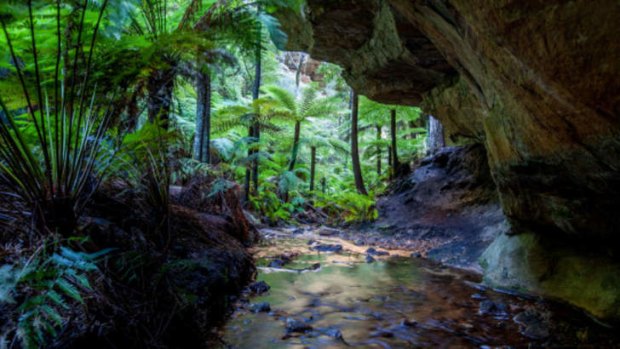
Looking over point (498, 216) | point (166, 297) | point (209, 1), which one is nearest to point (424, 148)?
point (498, 216)

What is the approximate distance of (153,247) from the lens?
2145 mm

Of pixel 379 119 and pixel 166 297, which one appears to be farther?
pixel 379 119

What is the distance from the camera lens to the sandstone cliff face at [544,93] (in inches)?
74.0

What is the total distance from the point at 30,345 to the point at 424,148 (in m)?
12.8

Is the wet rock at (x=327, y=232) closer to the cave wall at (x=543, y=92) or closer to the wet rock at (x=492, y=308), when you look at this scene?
the cave wall at (x=543, y=92)

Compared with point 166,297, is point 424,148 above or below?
above

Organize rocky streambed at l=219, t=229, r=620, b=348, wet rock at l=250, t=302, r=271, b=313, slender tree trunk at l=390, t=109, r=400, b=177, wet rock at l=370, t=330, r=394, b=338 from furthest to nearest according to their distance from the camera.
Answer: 1. slender tree trunk at l=390, t=109, r=400, b=177
2. wet rock at l=250, t=302, r=271, b=313
3. wet rock at l=370, t=330, r=394, b=338
4. rocky streambed at l=219, t=229, r=620, b=348

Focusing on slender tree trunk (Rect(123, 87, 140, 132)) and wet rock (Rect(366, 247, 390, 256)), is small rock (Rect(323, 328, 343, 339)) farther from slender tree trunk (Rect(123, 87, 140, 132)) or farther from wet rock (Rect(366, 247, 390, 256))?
wet rock (Rect(366, 247, 390, 256))

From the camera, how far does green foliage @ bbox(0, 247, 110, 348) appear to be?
3.66 ft

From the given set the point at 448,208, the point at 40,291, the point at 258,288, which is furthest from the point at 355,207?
the point at 40,291

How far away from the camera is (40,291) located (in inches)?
50.8

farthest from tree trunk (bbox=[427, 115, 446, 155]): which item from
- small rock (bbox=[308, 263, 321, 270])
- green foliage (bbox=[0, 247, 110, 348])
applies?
green foliage (bbox=[0, 247, 110, 348])

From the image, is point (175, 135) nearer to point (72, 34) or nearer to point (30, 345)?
point (72, 34)

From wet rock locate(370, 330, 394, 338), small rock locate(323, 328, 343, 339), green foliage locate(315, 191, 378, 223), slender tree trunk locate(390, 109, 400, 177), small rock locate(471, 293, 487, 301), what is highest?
slender tree trunk locate(390, 109, 400, 177)
